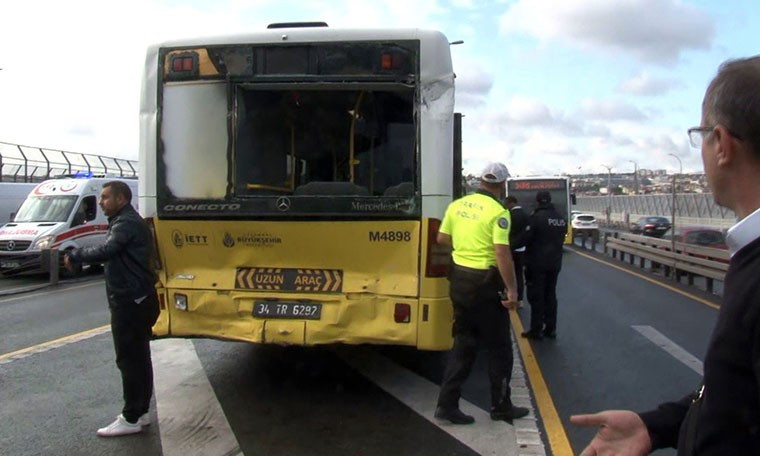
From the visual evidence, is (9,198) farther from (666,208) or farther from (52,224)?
(666,208)

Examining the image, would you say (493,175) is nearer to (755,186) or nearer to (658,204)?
(755,186)

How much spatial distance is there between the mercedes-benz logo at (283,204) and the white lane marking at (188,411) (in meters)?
1.74

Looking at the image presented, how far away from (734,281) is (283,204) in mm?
4377

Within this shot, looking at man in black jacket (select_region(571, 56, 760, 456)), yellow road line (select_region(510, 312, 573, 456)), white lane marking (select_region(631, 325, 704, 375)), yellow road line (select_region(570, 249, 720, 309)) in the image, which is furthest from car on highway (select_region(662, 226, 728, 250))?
man in black jacket (select_region(571, 56, 760, 456))

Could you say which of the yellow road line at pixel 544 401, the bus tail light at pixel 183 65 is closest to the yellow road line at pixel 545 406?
the yellow road line at pixel 544 401

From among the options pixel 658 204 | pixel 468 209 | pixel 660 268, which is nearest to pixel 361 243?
pixel 468 209

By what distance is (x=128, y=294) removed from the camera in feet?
15.8

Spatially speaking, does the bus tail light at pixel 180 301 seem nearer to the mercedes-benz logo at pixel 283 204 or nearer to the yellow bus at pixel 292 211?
the yellow bus at pixel 292 211

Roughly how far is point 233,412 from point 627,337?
5.55 metres

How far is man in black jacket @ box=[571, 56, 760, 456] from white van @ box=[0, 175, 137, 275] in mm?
16824

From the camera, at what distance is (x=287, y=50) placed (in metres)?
5.42

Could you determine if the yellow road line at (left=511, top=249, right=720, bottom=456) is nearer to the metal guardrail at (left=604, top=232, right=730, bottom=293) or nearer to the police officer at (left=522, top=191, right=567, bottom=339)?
the police officer at (left=522, top=191, right=567, bottom=339)

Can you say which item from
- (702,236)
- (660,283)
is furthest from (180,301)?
(702,236)

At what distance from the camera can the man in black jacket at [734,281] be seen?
4.41 feet
